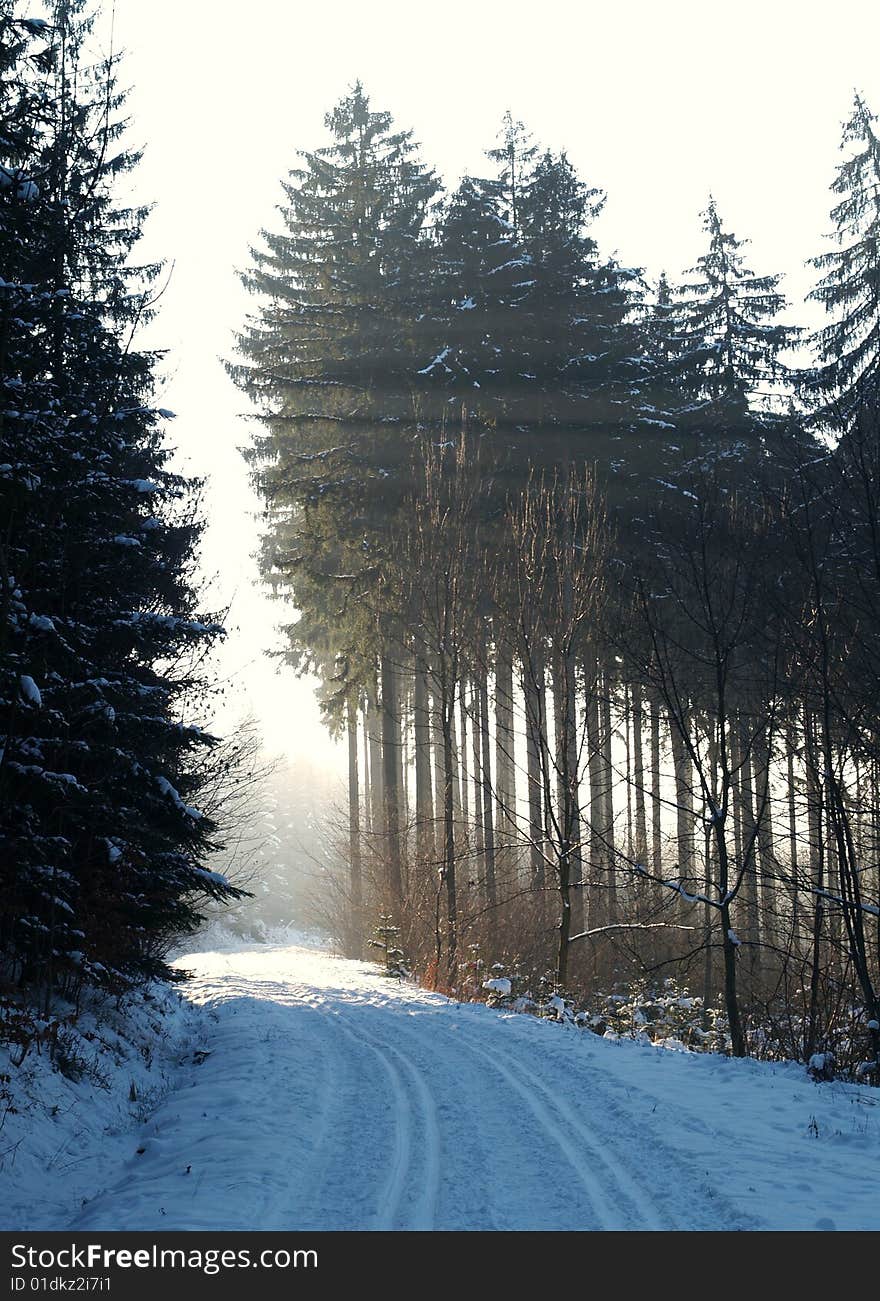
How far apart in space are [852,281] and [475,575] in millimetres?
12683

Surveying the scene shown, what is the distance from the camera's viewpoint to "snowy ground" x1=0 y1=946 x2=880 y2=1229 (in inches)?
208

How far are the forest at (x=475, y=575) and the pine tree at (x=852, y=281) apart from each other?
0.08m

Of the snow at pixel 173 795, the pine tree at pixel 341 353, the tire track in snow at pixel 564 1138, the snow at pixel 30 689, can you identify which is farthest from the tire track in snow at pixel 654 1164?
the pine tree at pixel 341 353

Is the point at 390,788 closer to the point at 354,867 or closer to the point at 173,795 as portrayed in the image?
the point at 354,867

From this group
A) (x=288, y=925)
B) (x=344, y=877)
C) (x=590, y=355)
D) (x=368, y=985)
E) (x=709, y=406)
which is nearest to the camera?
(x=368, y=985)

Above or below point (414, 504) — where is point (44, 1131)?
below

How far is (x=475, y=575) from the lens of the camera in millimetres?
18344

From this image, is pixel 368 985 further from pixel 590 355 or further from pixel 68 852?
pixel 590 355

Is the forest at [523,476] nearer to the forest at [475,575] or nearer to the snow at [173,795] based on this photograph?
the forest at [475,575]

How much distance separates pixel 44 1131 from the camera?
6.80m

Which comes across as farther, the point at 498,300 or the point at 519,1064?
the point at 498,300

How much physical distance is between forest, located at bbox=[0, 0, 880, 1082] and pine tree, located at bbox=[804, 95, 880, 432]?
8cm
